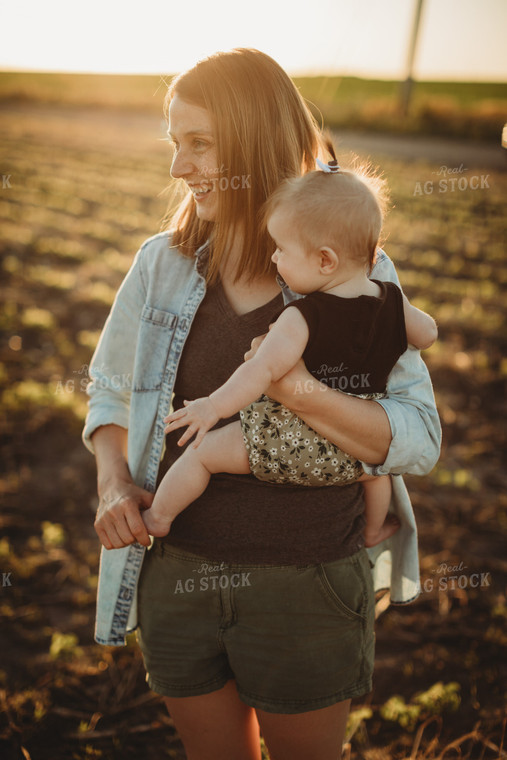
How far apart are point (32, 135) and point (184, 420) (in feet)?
70.4

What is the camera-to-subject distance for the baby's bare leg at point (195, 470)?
1.67 meters

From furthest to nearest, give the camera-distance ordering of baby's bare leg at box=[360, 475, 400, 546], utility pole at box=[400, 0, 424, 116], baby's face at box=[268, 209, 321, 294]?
utility pole at box=[400, 0, 424, 116]
baby's bare leg at box=[360, 475, 400, 546]
baby's face at box=[268, 209, 321, 294]

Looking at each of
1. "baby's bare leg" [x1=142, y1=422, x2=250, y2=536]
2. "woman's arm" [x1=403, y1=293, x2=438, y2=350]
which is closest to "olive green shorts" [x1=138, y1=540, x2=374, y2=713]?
"baby's bare leg" [x1=142, y1=422, x2=250, y2=536]

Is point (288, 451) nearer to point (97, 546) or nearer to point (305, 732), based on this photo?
point (305, 732)

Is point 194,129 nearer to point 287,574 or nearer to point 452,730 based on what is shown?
point 287,574

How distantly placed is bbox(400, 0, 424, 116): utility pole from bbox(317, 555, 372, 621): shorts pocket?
18938 mm

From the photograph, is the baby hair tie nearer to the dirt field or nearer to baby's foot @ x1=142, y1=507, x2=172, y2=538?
baby's foot @ x1=142, y1=507, x2=172, y2=538

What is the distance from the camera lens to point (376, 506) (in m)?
1.86

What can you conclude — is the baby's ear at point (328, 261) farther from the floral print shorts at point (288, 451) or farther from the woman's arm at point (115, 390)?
the woman's arm at point (115, 390)

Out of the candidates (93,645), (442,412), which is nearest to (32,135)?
(442,412)

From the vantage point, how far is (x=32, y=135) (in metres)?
19.9

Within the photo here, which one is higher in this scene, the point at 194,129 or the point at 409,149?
the point at 194,129

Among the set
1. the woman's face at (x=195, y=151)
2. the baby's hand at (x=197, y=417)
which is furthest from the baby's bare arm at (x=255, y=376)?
the woman's face at (x=195, y=151)

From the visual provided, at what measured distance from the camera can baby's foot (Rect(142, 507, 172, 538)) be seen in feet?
5.78
